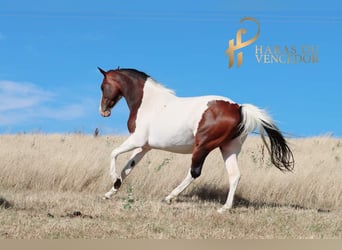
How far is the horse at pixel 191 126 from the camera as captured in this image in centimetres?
878

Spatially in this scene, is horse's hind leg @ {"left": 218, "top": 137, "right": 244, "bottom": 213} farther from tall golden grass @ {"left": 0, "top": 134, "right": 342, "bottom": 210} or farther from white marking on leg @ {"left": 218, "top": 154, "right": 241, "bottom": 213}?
tall golden grass @ {"left": 0, "top": 134, "right": 342, "bottom": 210}

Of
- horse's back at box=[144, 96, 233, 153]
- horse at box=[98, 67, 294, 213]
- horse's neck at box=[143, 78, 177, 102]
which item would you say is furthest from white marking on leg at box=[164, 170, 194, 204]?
horse's neck at box=[143, 78, 177, 102]

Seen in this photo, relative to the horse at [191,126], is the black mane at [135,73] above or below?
above

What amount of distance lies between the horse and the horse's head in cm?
13

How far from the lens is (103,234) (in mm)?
6637

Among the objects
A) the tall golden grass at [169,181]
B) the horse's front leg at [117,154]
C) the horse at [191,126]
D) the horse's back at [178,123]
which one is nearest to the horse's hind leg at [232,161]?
the horse at [191,126]

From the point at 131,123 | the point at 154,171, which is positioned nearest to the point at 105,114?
the point at 131,123

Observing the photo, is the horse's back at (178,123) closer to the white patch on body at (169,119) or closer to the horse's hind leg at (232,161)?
the white patch on body at (169,119)

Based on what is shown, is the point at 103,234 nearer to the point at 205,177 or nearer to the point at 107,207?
the point at 107,207

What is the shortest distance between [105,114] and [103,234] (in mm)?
3860

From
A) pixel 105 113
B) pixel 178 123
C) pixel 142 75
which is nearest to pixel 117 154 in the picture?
pixel 105 113

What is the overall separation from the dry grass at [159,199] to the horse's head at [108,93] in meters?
1.64

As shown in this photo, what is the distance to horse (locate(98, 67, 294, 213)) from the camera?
8.78m

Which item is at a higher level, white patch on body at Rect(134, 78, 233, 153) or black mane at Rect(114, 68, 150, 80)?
black mane at Rect(114, 68, 150, 80)
